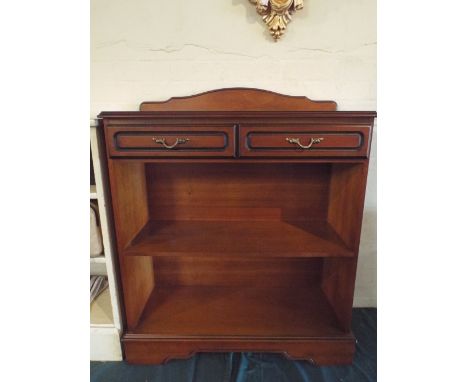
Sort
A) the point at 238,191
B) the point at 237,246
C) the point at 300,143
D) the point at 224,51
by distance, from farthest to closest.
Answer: the point at 238,191 → the point at 224,51 → the point at 237,246 → the point at 300,143

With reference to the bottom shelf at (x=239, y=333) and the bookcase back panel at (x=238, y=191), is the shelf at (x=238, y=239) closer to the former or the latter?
the bookcase back panel at (x=238, y=191)

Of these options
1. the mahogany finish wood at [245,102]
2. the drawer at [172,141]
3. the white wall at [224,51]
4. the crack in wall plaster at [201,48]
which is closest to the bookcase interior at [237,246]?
the drawer at [172,141]

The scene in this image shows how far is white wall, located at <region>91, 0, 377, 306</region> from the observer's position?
1202 mm

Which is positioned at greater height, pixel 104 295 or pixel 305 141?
pixel 305 141

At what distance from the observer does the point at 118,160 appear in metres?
1.01

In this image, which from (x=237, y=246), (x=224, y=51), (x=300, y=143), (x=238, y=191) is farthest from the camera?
(x=238, y=191)

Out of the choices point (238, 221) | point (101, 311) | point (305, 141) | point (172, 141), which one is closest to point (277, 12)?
point (305, 141)

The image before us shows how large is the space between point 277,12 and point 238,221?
1.00m

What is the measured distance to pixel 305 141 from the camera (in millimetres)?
975

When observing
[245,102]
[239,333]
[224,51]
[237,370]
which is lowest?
[237,370]

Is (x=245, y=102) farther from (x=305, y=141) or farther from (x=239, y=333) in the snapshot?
(x=239, y=333)

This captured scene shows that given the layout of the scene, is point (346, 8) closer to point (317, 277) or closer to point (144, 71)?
point (144, 71)

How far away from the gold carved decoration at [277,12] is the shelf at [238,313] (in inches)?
51.9

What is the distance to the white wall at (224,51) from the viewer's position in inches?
47.3
